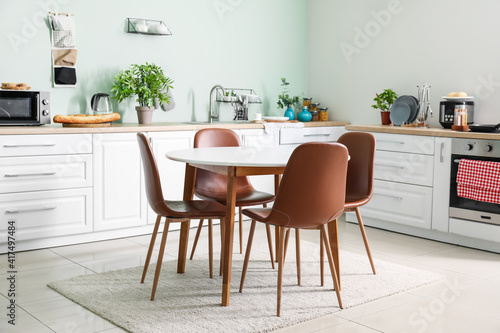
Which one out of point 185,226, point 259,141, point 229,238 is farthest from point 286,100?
point 229,238

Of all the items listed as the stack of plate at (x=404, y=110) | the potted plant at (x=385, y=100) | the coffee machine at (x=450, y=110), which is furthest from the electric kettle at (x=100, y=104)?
the coffee machine at (x=450, y=110)

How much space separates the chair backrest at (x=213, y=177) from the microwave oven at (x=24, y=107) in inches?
45.6

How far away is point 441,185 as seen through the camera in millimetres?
4453

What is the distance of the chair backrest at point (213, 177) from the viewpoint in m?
3.84

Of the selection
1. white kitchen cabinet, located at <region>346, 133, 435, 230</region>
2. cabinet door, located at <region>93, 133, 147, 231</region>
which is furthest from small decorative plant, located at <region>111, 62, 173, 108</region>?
white kitchen cabinet, located at <region>346, 133, 435, 230</region>

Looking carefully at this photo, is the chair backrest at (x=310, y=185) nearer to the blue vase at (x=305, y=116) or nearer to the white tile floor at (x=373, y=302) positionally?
the white tile floor at (x=373, y=302)

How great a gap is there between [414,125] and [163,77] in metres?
2.18

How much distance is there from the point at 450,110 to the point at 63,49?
310 centimetres

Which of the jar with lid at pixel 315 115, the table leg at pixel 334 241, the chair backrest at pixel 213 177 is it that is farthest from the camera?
the jar with lid at pixel 315 115

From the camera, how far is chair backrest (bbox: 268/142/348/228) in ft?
9.18

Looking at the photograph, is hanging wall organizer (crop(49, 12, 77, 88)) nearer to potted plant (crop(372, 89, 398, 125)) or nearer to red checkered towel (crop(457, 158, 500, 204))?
potted plant (crop(372, 89, 398, 125))

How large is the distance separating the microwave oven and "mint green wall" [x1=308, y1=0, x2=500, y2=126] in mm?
3022

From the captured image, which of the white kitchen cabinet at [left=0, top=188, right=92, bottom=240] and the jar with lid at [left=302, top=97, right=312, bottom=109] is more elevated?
the jar with lid at [left=302, top=97, right=312, bottom=109]

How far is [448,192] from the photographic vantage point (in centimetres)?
441
